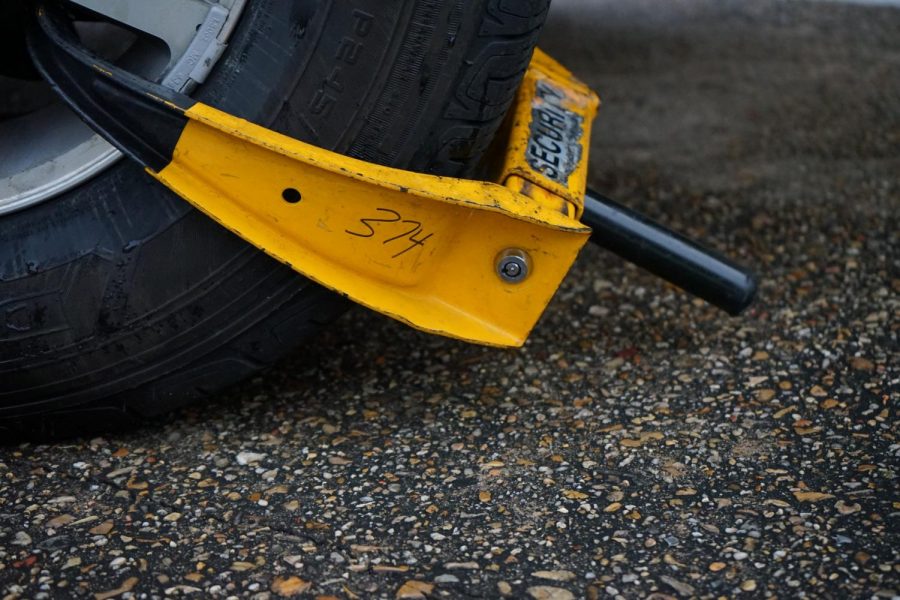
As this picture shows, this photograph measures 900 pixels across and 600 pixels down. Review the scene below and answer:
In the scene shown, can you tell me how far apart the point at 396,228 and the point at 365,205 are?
6 cm

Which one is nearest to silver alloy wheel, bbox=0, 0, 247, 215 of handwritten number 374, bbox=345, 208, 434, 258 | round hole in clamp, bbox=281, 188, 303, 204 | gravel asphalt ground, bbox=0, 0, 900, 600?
round hole in clamp, bbox=281, 188, 303, 204

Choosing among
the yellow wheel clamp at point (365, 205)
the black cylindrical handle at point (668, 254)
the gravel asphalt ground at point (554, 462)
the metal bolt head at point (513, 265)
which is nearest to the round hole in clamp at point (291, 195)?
the yellow wheel clamp at point (365, 205)

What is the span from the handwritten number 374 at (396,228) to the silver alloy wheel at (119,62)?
343 mm

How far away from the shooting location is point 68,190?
170 cm

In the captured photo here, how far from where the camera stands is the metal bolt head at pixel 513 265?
1.71 metres

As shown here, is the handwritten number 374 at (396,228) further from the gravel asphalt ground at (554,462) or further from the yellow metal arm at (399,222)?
the gravel asphalt ground at (554,462)

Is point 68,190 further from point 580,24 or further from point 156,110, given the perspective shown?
point 580,24

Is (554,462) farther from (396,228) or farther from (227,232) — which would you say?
(227,232)

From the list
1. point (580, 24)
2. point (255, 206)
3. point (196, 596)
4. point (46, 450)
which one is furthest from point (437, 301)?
point (580, 24)

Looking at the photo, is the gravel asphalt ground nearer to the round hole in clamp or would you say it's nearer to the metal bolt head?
the metal bolt head

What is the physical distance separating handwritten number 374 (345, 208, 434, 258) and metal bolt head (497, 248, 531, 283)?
5.0 inches

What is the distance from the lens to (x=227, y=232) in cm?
169

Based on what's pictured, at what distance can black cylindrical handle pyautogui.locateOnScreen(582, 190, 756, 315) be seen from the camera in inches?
77.6

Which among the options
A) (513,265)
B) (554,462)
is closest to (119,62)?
(513,265)
